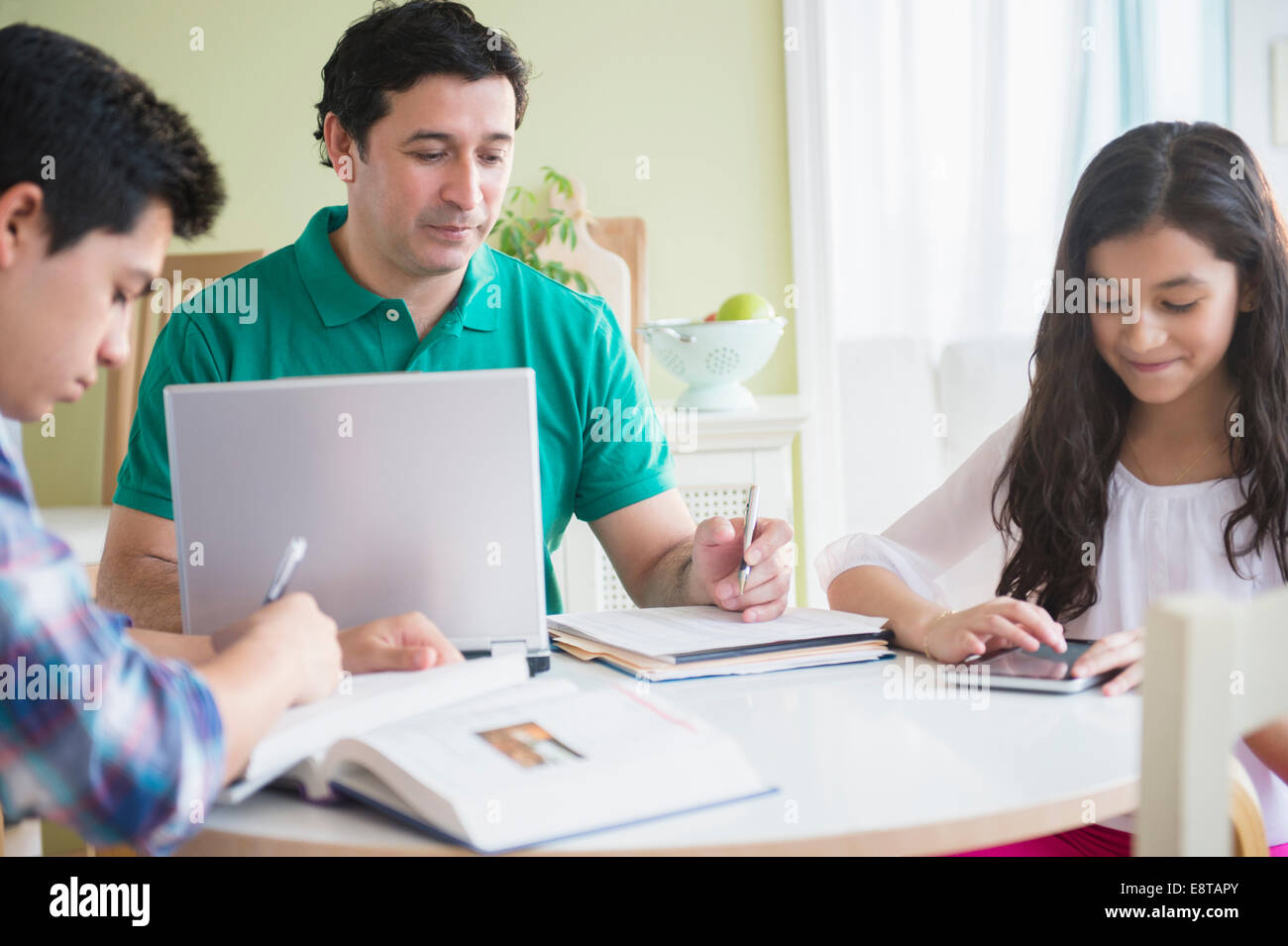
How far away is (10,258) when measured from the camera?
74 cm

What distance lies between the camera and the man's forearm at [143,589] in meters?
1.33

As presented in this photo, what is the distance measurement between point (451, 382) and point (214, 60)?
2332 millimetres

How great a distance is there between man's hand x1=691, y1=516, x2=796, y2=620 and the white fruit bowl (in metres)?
1.42

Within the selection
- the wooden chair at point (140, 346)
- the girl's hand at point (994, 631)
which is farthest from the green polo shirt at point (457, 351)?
the wooden chair at point (140, 346)

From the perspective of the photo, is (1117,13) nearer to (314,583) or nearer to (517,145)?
(517,145)

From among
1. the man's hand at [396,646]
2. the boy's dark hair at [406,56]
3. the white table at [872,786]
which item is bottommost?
the white table at [872,786]

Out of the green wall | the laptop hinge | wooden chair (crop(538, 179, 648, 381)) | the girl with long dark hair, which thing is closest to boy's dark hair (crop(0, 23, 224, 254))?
the laptop hinge

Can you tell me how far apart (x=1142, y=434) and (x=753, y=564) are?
567mm

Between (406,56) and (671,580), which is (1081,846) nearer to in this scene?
(671,580)

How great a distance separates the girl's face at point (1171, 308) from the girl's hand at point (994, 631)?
0.38 metres

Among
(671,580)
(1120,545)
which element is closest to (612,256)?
(671,580)

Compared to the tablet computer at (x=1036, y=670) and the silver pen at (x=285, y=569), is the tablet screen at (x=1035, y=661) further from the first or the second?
the silver pen at (x=285, y=569)

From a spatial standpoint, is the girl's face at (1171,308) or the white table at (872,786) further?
the girl's face at (1171,308)
